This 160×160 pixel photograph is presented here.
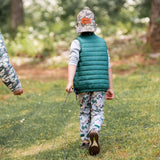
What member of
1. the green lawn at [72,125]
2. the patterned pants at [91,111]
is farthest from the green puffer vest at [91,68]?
the green lawn at [72,125]

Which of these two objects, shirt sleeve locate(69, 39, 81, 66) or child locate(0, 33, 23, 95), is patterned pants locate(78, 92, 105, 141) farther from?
child locate(0, 33, 23, 95)

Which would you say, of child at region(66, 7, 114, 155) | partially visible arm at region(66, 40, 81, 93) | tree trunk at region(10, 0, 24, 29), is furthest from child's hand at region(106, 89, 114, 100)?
tree trunk at region(10, 0, 24, 29)

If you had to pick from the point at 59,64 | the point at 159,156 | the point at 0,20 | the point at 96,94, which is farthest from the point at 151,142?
the point at 0,20

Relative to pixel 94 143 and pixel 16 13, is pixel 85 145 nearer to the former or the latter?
pixel 94 143

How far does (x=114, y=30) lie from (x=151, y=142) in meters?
12.3

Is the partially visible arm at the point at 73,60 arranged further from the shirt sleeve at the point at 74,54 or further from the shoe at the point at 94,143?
the shoe at the point at 94,143

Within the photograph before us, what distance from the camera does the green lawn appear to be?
4180 millimetres

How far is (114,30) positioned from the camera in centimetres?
1605

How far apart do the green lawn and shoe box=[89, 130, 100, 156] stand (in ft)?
0.26

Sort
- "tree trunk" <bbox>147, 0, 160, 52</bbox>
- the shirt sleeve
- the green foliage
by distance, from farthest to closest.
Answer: the green foliage, "tree trunk" <bbox>147, 0, 160, 52</bbox>, the shirt sleeve

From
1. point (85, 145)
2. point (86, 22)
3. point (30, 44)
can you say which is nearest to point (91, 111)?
point (85, 145)

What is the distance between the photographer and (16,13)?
54.6 ft

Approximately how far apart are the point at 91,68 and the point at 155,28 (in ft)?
25.9

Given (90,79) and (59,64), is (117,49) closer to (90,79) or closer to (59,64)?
(59,64)
